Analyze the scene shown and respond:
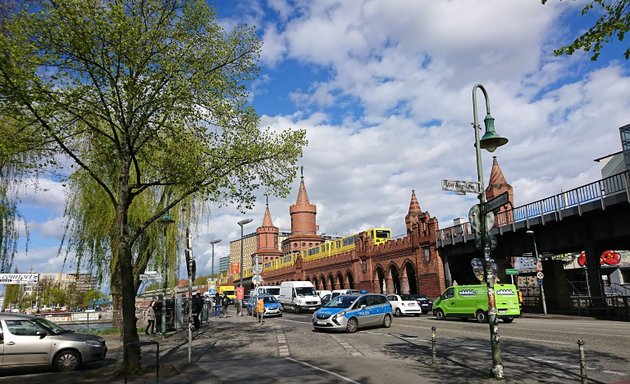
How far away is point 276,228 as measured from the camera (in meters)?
124

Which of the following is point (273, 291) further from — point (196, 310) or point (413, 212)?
point (196, 310)

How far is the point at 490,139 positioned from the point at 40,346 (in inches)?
460

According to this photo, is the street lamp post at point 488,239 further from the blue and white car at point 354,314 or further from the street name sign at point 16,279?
the street name sign at point 16,279

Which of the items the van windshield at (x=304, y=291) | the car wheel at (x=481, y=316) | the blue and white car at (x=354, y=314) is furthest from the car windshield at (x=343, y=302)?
the van windshield at (x=304, y=291)

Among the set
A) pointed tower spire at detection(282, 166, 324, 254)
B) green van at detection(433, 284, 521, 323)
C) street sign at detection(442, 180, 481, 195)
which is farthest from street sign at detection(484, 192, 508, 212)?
pointed tower spire at detection(282, 166, 324, 254)

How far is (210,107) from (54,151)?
4.28m

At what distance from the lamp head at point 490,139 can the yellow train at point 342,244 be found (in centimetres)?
4035

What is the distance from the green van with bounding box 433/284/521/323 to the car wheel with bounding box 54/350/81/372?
17634 millimetres

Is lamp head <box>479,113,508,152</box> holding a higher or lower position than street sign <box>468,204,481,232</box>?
higher

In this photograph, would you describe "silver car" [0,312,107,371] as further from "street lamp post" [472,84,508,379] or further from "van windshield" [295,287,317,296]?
"van windshield" [295,287,317,296]

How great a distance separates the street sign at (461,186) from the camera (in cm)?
970

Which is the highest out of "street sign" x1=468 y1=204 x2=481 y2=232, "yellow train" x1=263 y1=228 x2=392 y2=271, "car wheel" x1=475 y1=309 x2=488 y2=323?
"yellow train" x1=263 y1=228 x2=392 y2=271

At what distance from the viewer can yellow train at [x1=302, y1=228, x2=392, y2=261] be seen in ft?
170

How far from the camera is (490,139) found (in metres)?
9.46
